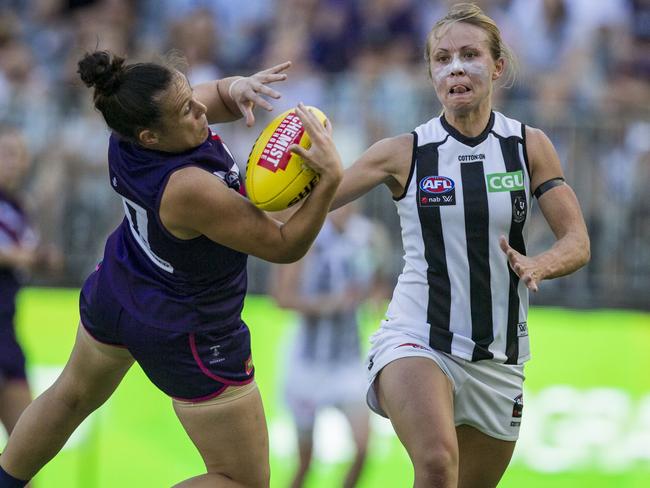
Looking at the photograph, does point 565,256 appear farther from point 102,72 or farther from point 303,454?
point 303,454

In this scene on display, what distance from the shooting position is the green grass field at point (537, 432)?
795 cm

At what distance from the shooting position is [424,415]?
430 cm

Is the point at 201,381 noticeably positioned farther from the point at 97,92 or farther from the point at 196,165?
the point at 97,92

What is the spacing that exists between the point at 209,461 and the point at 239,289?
2.21ft

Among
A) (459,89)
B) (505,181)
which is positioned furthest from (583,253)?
(459,89)

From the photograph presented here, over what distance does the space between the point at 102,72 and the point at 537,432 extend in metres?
4.86

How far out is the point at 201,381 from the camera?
4.33m

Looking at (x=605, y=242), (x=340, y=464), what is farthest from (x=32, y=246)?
(x=605, y=242)

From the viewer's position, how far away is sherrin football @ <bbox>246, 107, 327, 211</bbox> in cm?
415

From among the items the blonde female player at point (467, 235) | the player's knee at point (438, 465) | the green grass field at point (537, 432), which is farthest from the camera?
the green grass field at point (537, 432)

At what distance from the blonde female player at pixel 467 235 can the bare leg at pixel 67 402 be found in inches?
42.4

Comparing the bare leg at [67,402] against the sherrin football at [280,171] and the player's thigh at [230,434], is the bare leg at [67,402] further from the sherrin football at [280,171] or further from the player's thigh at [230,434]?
the sherrin football at [280,171]

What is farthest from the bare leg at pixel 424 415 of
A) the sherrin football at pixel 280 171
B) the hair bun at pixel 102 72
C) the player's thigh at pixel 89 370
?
the hair bun at pixel 102 72

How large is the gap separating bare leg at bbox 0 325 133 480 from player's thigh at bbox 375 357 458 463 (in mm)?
1064
